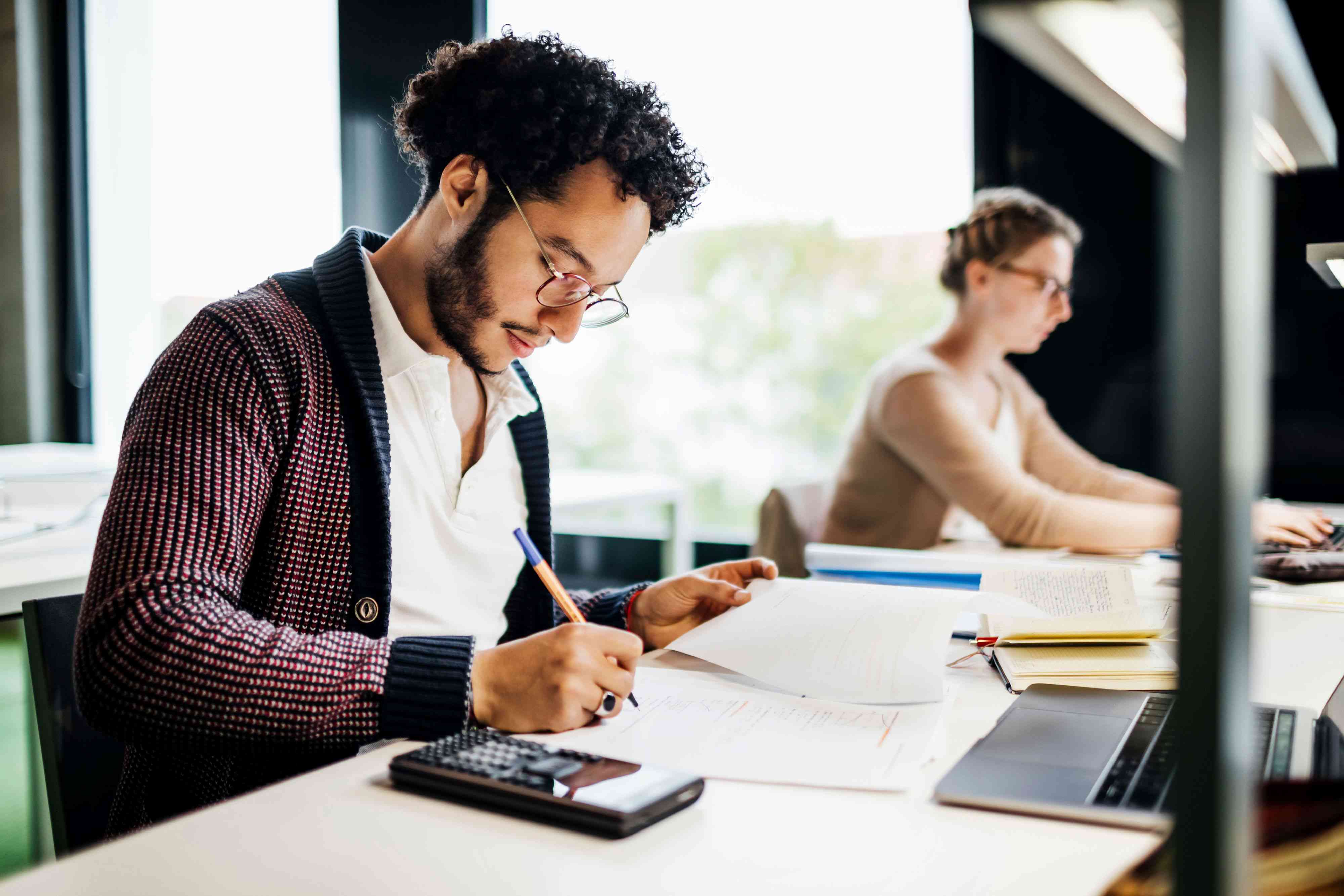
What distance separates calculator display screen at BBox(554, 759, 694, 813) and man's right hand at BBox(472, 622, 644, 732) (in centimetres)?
12

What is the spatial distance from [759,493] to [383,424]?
1179 millimetres

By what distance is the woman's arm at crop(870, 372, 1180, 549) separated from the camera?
184cm

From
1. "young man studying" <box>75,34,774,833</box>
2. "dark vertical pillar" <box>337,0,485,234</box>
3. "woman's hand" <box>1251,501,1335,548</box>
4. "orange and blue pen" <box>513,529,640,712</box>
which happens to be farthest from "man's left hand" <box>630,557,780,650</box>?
"dark vertical pillar" <box>337,0,485,234</box>

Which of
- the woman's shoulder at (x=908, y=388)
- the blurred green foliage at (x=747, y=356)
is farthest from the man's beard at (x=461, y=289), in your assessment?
the blurred green foliage at (x=747, y=356)

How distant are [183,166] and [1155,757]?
317cm

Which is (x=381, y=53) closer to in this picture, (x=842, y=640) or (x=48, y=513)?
(x=48, y=513)

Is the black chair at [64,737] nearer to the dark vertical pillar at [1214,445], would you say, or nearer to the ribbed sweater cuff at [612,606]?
the ribbed sweater cuff at [612,606]

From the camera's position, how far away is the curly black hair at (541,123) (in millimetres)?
1112

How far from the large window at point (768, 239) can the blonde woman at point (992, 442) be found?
0.38 ft

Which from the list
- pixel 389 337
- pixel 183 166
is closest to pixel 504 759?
pixel 389 337

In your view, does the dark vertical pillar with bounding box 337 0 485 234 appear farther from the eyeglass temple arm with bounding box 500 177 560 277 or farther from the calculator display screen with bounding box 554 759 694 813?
the calculator display screen with bounding box 554 759 694 813

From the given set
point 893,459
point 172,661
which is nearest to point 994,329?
point 893,459

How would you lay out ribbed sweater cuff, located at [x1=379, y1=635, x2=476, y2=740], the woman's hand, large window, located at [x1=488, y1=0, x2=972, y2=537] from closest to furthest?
ribbed sweater cuff, located at [x1=379, y1=635, x2=476, y2=740] → the woman's hand → large window, located at [x1=488, y1=0, x2=972, y2=537]

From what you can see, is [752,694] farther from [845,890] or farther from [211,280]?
[211,280]
